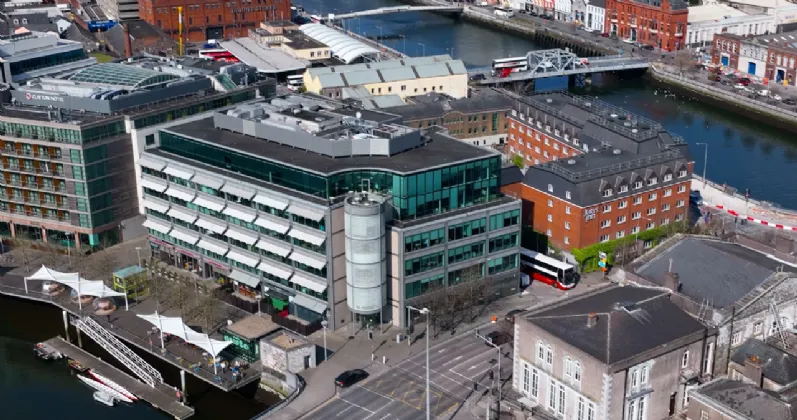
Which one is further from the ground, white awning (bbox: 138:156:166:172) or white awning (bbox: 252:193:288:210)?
white awning (bbox: 138:156:166:172)

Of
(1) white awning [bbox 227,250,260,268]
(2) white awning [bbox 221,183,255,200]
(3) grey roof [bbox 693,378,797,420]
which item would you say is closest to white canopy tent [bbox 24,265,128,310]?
(1) white awning [bbox 227,250,260,268]

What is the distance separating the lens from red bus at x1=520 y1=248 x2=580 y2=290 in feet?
331

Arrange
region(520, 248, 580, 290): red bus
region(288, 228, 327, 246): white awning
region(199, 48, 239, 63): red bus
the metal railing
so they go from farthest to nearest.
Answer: region(199, 48, 239, 63): red bus, region(520, 248, 580, 290): red bus, region(288, 228, 327, 246): white awning, the metal railing

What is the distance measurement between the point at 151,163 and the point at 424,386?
126 ft

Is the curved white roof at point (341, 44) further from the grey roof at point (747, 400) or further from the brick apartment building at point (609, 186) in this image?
the grey roof at point (747, 400)

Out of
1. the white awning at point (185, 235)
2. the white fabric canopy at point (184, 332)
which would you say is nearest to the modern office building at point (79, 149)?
the white awning at point (185, 235)

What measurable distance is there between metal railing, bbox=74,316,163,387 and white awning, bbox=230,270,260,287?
12455 mm

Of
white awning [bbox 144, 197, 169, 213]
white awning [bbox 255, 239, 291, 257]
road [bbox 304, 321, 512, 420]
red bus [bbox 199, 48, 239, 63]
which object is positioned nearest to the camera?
road [bbox 304, 321, 512, 420]

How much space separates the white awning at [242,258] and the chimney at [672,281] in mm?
37106

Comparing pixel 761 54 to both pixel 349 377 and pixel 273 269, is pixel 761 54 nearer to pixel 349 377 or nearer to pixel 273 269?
pixel 273 269

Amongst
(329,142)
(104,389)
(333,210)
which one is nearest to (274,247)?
(333,210)

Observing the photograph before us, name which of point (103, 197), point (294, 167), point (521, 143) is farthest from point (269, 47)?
point (294, 167)

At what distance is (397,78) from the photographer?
524ft

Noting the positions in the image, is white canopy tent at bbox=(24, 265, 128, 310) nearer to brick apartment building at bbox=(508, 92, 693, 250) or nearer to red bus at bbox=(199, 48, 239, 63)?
brick apartment building at bbox=(508, 92, 693, 250)
